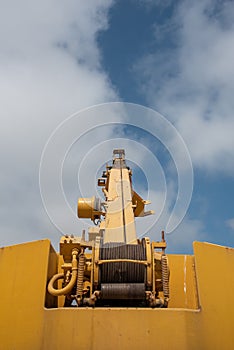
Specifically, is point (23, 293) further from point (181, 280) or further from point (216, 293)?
point (216, 293)

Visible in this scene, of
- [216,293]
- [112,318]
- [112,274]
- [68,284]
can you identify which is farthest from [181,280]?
[68,284]

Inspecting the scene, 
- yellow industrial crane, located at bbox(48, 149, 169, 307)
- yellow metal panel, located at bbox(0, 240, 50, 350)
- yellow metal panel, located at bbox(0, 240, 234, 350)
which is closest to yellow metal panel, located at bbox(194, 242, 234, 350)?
yellow metal panel, located at bbox(0, 240, 234, 350)

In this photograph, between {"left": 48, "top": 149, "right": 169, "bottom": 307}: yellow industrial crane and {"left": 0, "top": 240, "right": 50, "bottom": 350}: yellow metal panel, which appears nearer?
{"left": 0, "top": 240, "right": 50, "bottom": 350}: yellow metal panel

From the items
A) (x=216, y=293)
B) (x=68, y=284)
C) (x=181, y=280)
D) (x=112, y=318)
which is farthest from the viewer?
(x=181, y=280)

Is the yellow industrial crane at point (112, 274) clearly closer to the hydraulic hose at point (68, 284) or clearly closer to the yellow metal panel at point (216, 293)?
the hydraulic hose at point (68, 284)

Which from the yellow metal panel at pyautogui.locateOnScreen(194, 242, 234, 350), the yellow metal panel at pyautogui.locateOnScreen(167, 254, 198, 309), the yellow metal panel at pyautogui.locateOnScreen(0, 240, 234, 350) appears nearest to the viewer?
the yellow metal panel at pyautogui.locateOnScreen(0, 240, 234, 350)

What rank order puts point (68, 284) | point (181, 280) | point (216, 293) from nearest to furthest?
point (216, 293), point (68, 284), point (181, 280)

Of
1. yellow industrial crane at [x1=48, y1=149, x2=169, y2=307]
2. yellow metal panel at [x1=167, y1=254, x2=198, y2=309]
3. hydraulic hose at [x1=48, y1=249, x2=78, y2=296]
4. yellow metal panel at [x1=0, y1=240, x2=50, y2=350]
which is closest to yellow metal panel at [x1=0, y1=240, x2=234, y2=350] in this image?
yellow metal panel at [x1=0, y1=240, x2=50, y2=350]

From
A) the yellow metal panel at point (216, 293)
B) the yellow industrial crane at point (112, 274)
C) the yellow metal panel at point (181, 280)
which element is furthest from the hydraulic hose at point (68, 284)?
the yellow metal panel at point (216, 293)

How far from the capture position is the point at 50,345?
16.1 ft

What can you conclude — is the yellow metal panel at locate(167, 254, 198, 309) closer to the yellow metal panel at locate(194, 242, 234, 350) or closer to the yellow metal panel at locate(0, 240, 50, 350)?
the yellow metal panel at locate(194, 242, 234, 350)

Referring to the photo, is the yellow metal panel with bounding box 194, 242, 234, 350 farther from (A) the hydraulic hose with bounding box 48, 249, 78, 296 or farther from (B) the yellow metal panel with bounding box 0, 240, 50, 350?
(B) the yellow metal panel with bounding box 0, 240, 50, 350

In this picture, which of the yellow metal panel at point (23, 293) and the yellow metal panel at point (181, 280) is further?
the yellow metal panel at point (181, 280)

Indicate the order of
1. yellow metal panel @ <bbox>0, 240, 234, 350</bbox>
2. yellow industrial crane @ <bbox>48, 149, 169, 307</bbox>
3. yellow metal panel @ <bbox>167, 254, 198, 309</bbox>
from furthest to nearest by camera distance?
yellow metal panel @ <bbox>167, 254, 198, 309</bbox>, yellow industrial crane @ <bbox>48, 149, 169, 307</bbox>, yellow metal panel @ <bbox>0, 240, 234, 350</bbox>
